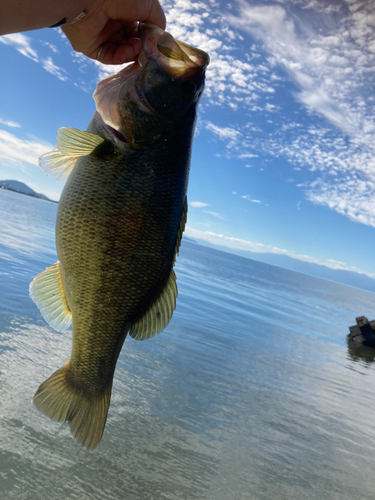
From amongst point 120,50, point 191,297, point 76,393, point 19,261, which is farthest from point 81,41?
point 191,297

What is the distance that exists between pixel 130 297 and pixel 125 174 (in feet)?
2.17

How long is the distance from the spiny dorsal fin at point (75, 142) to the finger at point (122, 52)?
0.58m

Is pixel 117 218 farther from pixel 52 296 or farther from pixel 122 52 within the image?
pixel 122 52

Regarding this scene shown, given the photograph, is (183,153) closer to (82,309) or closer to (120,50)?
(120,50)

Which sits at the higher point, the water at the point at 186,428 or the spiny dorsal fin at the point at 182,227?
the spiny dorsal fin at the point at 182,227

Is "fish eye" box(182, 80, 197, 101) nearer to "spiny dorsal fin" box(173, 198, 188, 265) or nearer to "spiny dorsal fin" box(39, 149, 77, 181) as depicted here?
"spiny dorsal fin" box(173, 198, 188, 265)

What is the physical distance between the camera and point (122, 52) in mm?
2025

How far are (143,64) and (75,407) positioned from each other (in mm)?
1973

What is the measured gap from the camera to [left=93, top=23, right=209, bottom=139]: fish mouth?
1930 millimetres

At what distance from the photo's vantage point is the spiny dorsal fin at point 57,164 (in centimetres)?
198

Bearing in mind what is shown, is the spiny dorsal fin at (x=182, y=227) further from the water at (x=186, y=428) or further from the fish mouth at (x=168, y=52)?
the water at (x=186, y=428)

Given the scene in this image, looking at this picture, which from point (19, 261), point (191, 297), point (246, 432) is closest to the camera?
point (246, 432)

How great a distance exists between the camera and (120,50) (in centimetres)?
203

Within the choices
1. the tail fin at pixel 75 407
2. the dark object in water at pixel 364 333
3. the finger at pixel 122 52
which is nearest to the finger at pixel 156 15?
the finger at pixel 122 52
